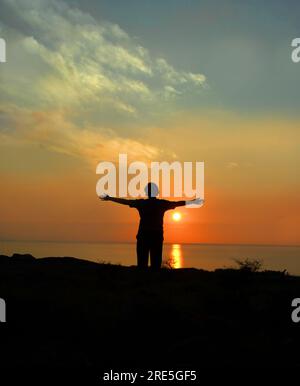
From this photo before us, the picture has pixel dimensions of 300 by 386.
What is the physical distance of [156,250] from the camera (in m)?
14.5

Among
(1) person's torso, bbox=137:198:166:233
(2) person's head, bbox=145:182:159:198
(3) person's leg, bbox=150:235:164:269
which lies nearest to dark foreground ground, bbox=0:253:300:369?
(3) person's leg, bbox=150:235:164:269

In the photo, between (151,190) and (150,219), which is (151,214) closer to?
(150,219)

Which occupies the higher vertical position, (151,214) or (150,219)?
(151,214)

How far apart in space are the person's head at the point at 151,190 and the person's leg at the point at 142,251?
1283mm

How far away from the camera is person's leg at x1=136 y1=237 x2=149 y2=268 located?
1437cm

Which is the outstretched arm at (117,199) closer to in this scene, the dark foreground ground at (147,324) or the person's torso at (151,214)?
the person's torso at (151,214)

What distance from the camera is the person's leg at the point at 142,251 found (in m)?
14.4

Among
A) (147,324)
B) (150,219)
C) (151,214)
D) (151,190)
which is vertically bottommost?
(147,324)

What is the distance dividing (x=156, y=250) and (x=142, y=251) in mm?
407

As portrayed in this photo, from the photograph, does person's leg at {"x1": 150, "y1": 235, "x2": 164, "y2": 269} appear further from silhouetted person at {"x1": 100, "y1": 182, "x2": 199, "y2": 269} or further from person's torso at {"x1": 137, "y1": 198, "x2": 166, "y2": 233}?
person's torso at {"x1": 137, "y1": 198, "x2": 166, "y2": 233}

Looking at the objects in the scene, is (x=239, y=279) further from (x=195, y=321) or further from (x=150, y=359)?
(x=150, y=359)
